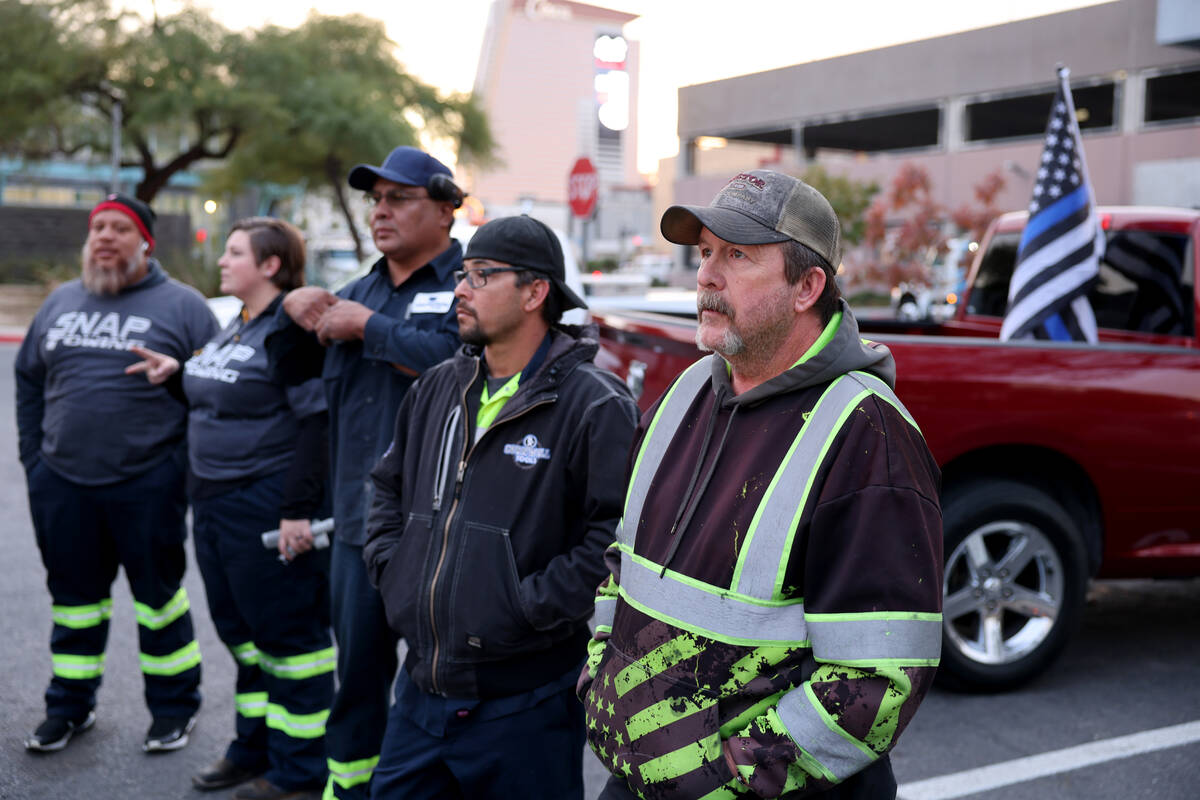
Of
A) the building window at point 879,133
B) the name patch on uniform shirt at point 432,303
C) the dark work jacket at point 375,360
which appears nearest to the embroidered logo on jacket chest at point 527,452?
the dark work jacket at point 375,360

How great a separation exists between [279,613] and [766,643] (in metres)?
2.49

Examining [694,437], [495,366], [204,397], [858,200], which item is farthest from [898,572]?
[858,200]

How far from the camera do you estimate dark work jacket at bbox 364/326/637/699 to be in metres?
2.75

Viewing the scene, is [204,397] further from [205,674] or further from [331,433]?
[205,674]

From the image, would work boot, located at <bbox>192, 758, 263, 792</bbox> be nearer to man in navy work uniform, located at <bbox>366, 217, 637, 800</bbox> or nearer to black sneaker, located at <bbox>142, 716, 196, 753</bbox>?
black sneaker, located at <bbox>142, 716, 196, 753</bbox>

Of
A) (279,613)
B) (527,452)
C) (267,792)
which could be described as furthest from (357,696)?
(527,452)

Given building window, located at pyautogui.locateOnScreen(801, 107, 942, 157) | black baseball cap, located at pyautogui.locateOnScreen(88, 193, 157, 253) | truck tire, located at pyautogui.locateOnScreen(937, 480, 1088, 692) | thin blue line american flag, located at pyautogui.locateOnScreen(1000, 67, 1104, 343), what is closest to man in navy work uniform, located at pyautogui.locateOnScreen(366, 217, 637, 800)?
black baseball cap, located at pyautogui.locateOnScreen(88, 193, 157, 253)

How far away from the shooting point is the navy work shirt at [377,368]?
3.51 meters

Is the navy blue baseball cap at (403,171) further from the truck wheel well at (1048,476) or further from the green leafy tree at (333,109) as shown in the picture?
the green leafy tree at (333,109)

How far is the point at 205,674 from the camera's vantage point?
5270 mm

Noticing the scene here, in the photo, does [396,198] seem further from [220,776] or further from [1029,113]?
[1029,113]

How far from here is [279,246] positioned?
14.0 ft

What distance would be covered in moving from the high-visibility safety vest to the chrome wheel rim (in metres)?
3.14

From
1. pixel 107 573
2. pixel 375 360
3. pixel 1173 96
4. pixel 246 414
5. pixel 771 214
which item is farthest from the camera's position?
pixel 1173 96
